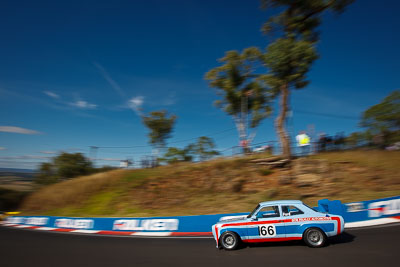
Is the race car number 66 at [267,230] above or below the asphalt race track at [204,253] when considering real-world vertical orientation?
above

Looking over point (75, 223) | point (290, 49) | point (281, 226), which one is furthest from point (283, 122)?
point (75, 223)

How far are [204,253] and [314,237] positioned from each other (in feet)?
12.2

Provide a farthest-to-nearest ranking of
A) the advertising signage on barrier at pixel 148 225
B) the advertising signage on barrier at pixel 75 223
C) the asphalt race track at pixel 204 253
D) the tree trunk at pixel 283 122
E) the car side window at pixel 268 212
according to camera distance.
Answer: the tree trunk at pixel 283 122
the advertising signage on barrier at pixel 75 223
the advertising signage on barrier at pixel 148 225
the car side window at pixel 268 212
the asphalt race track at pixel 204 253

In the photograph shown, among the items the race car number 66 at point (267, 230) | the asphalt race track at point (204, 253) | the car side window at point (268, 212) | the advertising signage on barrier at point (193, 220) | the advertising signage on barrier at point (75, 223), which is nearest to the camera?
the asphalt race track at point (204, 253)

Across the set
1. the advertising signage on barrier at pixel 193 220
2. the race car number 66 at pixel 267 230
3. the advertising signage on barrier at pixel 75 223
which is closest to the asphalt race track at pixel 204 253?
the race car number 66 at pixel 267 230

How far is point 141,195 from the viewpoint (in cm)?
2006

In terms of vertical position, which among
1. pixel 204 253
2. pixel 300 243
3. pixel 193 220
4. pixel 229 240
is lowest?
pixel 204 253

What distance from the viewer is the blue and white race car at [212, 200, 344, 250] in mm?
7020

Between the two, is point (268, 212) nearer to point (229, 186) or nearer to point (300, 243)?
point (300, 243)

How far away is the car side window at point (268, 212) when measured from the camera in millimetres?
7436

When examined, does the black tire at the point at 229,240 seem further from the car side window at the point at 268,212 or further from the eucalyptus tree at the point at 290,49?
the eucalyptus tree at the point at 290,49

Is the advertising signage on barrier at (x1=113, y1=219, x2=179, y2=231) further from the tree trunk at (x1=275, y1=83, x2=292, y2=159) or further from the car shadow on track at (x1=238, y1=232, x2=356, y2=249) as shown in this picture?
the tree trunk at (x1=275, y1=83, x2=292, y2=159)

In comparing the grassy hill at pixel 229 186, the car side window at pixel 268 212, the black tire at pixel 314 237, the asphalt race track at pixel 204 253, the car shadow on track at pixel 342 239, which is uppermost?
the grassy hill at pixel 229 186

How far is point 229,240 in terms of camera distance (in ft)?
24.9
